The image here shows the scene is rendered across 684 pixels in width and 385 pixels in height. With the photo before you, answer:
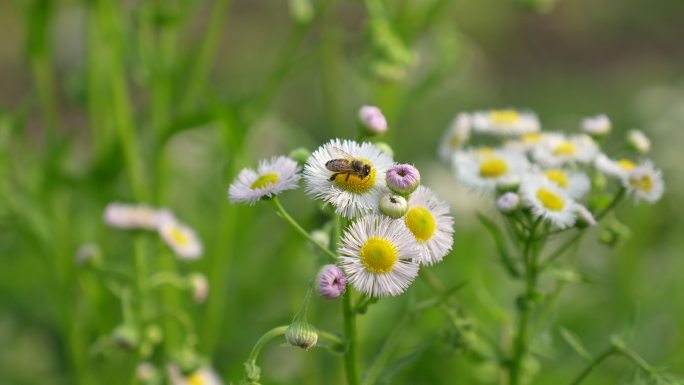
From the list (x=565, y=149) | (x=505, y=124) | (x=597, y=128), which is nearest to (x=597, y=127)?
(x=597, y=128)

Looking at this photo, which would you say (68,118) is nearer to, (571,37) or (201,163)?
(201,163)

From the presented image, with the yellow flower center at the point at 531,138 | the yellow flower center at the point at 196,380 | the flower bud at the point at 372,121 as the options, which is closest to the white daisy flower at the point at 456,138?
the yellow flower center at the point at 531,138

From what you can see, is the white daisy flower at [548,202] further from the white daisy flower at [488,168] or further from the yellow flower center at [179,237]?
the yellow flower center at [179,237]

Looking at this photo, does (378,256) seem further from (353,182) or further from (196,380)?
(196,380)

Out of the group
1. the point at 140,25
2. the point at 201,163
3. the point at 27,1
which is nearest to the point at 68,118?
the point at 201,163

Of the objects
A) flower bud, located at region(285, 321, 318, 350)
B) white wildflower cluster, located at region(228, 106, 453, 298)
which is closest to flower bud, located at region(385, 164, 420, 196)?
white wildflower cluster, located at region(228, 106, 453, 298)

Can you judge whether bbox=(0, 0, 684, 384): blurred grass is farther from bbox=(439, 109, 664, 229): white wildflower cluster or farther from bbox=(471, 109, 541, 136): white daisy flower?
bbox=(471, 109, 541, 136): white daisy flower
